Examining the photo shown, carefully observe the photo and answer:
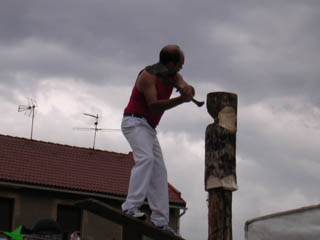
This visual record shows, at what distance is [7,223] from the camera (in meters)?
24.9

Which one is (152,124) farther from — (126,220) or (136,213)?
(126,220)

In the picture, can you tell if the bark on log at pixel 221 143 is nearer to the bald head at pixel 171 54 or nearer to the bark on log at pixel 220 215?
the bark on log at pixel 220 215

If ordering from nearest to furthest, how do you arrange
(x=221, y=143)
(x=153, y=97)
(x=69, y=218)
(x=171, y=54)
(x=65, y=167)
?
(x=153, y=97), (x=171, y=54), (x=221, y=143), (x=69, y=218), (x=65, y=167)

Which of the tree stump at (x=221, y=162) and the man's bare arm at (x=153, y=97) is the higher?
the man's bare arm at (x=153, y=97)

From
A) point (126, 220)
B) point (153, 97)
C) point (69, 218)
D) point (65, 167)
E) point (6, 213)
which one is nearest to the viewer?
point (126, 220)

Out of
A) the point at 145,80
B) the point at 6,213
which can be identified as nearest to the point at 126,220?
the point at 145,80

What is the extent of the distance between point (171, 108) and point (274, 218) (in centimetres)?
164

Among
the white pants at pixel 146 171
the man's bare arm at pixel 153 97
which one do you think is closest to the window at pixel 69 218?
the white pants at pixel 146 171

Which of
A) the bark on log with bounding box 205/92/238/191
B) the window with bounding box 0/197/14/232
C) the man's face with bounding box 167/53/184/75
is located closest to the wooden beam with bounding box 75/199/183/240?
the bark on log with bounding box 205/92/238/191

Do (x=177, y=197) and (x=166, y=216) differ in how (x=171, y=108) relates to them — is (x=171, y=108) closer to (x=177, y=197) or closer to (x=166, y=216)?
(x=166, y=216)

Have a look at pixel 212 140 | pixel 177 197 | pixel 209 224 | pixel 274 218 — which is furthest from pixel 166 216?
pixel 177 197

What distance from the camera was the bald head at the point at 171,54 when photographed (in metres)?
7.45

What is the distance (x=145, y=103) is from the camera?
7516 mm

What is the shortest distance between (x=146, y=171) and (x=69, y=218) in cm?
1963
